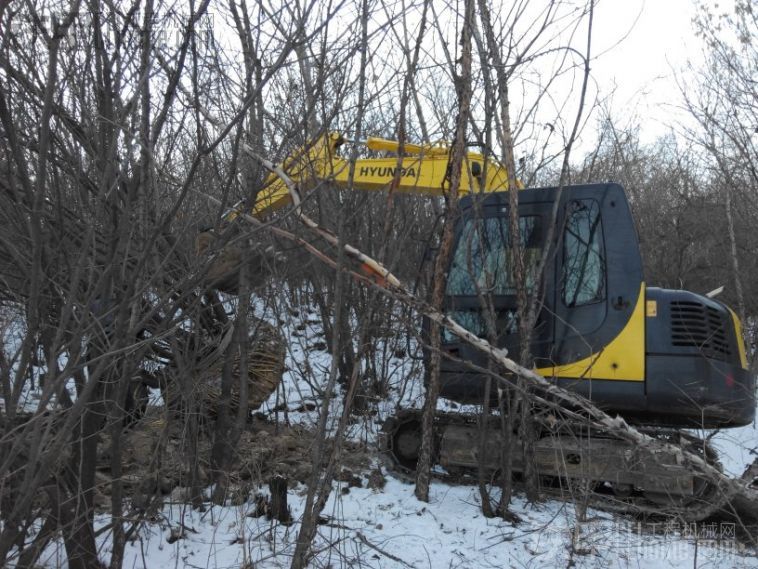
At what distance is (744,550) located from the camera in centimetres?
520

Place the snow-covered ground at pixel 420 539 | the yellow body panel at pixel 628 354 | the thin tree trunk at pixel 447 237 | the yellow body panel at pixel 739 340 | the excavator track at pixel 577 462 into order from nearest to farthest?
the snow-covered ground at pixel 420 539 → the thin tree trunk at pixel 447 237 → the excavator track at pixel 577 462 → the yellow body panel at pixel 628 354 → the yellow body panel at pixel 739 340

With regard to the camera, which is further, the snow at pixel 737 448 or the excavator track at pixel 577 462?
the snow at pixel 737 448

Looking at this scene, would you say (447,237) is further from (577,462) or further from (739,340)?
(739,340)

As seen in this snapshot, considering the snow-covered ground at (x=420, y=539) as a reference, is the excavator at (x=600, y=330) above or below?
above

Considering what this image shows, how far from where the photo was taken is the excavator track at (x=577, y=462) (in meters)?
5.81

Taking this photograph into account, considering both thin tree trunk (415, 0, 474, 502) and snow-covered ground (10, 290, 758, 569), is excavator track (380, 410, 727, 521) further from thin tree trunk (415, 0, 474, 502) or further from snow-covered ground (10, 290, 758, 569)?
thin tree trunk (415, 0, 474, 502)

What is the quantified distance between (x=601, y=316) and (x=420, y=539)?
7.92 feet

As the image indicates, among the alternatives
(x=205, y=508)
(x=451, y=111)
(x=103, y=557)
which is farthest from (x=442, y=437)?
(x=103, y=557)

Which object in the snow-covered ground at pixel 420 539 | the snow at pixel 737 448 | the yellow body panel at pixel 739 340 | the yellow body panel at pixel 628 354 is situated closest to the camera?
the snow-covered ground at pixel 420 539

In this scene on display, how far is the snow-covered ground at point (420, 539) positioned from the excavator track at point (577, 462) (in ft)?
0.86

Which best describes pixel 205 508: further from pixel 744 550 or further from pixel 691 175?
pixel 691 175

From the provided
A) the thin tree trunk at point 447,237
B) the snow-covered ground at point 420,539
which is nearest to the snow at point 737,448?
the snow-covered ground at point 420,539

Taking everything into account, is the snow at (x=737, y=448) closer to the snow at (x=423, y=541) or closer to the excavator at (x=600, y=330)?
the excavator at (x=600, y=330)

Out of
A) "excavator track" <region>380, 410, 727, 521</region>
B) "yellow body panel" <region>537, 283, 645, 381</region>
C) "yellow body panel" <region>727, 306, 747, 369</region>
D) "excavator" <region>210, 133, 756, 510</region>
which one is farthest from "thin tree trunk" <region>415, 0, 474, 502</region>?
"yellow body panel" <region>727, 306, 747, 369</region>
